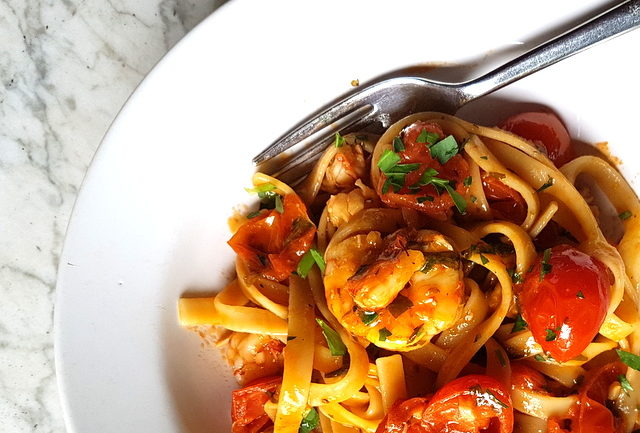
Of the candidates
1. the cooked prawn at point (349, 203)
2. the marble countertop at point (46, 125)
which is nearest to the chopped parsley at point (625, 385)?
the cooked prawn at point (349, 203)

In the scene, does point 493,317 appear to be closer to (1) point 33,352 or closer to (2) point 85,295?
(2) point 85,295

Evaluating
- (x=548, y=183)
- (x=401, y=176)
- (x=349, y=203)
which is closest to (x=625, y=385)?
(x=548, y=183)

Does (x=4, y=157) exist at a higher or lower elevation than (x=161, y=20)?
lower

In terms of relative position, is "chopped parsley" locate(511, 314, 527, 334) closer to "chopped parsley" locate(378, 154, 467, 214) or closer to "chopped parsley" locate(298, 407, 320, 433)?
"chopped parsley" locate(378, 154, 467, 214)

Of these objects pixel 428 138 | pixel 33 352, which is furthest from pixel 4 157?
pixel 428 138

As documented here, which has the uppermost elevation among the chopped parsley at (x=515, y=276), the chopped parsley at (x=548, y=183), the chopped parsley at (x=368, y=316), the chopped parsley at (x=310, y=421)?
the chopped parsley at (x=368, y=316)

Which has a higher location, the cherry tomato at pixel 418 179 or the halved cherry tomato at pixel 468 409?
the cherry tomato at pixel 418 179

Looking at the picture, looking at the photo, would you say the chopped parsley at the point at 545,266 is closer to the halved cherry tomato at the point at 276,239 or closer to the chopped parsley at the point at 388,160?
the chopped parsley at the point at 388,160

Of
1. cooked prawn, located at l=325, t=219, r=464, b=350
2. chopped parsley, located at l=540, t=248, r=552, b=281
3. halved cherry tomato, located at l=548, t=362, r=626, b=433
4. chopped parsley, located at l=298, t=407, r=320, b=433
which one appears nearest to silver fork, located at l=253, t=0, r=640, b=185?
cooked prawn, located at l=325, t=219, r=464, b=350
